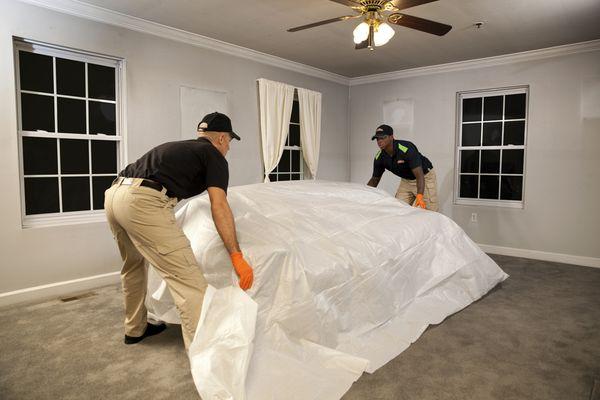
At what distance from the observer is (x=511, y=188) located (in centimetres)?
506

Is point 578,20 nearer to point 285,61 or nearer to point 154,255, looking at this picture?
point 285,61

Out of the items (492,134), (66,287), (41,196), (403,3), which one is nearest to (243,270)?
(403,3)

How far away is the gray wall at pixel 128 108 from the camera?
10.2ft

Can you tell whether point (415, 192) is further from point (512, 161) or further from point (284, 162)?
point (284, 162)

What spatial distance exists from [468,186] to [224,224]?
14.2 ft

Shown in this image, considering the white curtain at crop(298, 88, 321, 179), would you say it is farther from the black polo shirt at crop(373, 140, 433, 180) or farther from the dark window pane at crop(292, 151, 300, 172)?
the black polo shirt at crop(373, 140, 433, 180)

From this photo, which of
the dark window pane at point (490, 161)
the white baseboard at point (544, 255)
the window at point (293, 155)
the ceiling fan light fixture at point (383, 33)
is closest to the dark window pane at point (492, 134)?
the dark window pane at point (490, 161)

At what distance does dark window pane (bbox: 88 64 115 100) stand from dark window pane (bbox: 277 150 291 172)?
230 centimetres

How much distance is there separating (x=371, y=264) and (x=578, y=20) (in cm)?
309

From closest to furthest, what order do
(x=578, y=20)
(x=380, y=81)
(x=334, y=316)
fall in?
(x=334, y=316), (x=578, y=20), (x=380, y=81)

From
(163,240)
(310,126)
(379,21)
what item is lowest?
(163,240)

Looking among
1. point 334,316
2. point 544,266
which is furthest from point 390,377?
point 544,266

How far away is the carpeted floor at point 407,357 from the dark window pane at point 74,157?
1136mm

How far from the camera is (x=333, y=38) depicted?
429 cm
